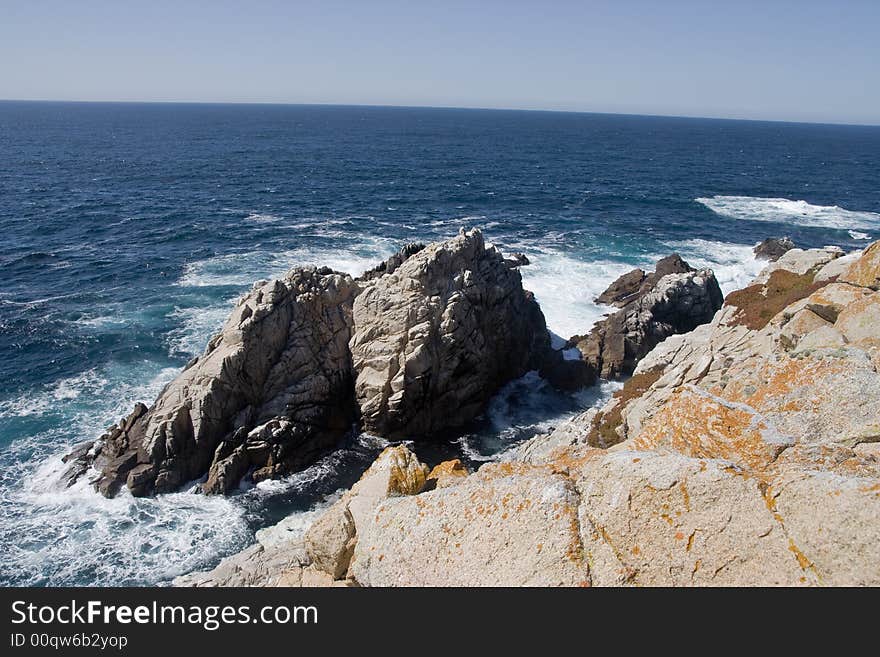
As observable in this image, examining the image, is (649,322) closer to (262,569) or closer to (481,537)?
(262,569)

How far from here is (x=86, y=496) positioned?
28188mm

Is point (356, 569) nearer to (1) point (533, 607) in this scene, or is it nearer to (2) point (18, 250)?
(1) point (533, 607)

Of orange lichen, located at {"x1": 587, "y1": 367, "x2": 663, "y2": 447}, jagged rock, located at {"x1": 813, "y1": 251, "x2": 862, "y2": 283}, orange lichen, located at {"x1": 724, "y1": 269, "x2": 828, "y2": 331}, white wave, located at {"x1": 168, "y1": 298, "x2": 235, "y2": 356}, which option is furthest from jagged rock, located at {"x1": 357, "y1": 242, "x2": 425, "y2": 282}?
jagged rock, located at {"x1": 813, "y1": 251, "x2": 862, "y2": 283}

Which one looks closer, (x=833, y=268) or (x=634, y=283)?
(x=833, y=268)

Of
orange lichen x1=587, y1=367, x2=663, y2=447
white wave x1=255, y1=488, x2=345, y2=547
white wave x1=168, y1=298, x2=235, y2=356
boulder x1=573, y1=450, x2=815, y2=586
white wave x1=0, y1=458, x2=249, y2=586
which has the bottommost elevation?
white wave x1=0, y1=458, x2=249, y2=586

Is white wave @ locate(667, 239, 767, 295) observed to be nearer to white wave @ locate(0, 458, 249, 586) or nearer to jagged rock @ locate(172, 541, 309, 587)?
white wave @ locate(0, 458, 249, 586)

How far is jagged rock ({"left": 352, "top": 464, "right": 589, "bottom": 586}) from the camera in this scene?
959 cm

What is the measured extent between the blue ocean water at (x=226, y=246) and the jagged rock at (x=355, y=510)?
15289 millimetres

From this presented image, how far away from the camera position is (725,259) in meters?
64.2

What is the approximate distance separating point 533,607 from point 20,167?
138 meters

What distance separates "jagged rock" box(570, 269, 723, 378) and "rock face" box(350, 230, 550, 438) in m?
7.91

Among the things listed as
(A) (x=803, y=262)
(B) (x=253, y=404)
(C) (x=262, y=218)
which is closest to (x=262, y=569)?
(B) (x=253, y=404)

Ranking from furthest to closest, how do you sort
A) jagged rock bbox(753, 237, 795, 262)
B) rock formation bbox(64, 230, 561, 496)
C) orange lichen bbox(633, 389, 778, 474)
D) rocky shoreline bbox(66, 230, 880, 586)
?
jagged rock bbox(753, 237, 795, 262) < rock formation bbox(64, 230, 561, 496) < orange lichen bbox(633, 389, 778, 474) < rocky shoreline bbox(66, 230, 880, 586)

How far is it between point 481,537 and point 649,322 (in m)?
34.4
